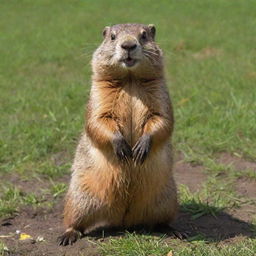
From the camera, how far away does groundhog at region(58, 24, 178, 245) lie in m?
4.10

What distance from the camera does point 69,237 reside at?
14.1ft

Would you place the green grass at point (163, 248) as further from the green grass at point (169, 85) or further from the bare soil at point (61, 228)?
the bare soil at point (61, 228)

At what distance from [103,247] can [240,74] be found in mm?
6005

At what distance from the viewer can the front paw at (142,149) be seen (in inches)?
159

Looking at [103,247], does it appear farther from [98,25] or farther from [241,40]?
[98,25]

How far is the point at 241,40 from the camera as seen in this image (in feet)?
42.4

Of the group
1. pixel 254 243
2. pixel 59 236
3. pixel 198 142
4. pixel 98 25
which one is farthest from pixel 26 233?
pixel 98 25

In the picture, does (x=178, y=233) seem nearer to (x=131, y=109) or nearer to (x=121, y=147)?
(x=121, y=147)

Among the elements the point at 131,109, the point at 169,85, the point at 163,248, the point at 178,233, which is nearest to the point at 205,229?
the point at 178,233

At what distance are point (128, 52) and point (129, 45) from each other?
46mm

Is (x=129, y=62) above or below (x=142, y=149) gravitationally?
above

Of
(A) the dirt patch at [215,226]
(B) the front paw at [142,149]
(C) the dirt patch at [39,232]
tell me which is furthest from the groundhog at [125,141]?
(A) the dirt patch at [215,226]

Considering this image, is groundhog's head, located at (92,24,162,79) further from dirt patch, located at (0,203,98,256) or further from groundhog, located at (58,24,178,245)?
dirt patch, located at (0,203,98,256)

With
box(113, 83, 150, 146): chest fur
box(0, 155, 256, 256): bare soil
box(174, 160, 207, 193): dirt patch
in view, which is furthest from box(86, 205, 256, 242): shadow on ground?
box(113, 83, 150, 146): chest fur
